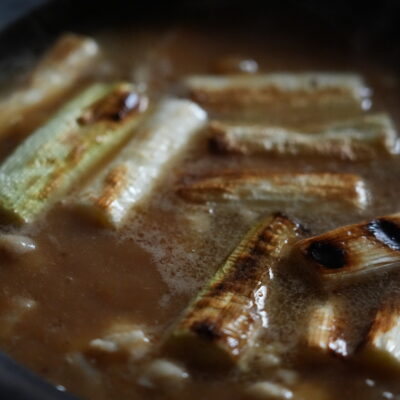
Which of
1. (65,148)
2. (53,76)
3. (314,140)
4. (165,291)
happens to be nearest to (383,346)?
(165,291)

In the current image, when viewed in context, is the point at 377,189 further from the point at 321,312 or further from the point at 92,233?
the point at 92,233

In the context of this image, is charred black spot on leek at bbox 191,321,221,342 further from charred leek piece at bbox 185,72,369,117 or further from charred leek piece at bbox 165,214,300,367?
charred leek piece at bbox 185,72,369,117

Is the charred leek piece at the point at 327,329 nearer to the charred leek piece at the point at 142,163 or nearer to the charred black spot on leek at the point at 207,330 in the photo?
the charred black spot on leek at the point at 207,330

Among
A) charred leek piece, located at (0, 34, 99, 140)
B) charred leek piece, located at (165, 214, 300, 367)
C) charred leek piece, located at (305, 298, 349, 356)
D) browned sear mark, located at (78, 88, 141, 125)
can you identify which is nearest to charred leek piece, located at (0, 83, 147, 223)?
browned sear mark, located at (78, 88, 141, 125)

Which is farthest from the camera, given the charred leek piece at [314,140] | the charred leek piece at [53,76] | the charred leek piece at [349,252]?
the charred leek piece at [53,76]

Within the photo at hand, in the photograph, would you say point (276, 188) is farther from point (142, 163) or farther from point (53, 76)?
point (53, 76)

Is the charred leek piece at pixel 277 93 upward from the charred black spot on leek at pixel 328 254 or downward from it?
upward

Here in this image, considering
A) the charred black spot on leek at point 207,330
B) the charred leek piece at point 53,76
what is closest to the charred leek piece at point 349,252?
the charred black spot on leek at point 207,330
